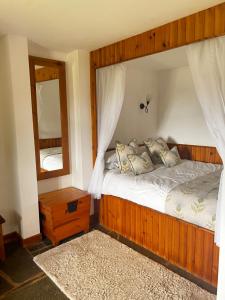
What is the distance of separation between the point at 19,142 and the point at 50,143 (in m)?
0.53

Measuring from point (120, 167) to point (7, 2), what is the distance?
2079mm

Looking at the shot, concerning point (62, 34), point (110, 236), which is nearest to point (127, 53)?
point (62, 34)

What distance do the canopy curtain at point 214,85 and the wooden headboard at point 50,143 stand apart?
1.88 metres

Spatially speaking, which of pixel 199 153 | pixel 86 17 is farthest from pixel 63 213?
pixel 199 153

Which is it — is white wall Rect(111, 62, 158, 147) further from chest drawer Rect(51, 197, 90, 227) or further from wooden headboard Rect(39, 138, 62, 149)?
chest drawer Rect(51, 197, 90, 227)

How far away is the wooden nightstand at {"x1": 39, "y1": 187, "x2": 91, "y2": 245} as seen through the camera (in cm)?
264

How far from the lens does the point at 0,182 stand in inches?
106

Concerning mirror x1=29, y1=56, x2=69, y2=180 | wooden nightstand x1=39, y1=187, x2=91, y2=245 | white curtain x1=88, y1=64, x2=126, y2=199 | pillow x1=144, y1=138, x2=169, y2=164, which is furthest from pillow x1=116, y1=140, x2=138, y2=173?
mirror x1=29, y1=56, x2=69, y2=180

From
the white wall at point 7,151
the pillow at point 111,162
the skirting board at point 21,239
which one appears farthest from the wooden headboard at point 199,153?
the skirting board at point 21,239

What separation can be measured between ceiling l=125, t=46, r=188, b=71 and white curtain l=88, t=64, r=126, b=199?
1.55ft

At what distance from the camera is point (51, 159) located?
120 inches

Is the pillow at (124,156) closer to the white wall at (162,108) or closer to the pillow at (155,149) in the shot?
the pillow at (155,149)

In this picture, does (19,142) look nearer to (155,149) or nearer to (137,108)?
(155,149)

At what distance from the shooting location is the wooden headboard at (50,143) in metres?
2.91
